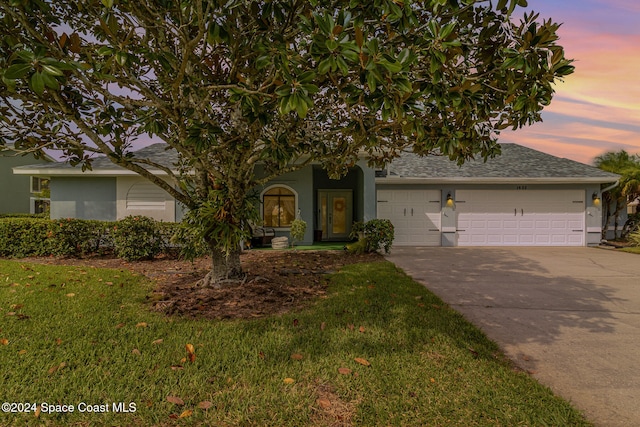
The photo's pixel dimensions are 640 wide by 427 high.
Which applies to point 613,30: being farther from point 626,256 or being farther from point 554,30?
point 626,256

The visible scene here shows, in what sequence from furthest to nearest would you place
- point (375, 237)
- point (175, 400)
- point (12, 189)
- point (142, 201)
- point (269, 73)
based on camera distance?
point (12, 189), point (142, 201), point (375, 237), point (269, 73), point (175, 400)

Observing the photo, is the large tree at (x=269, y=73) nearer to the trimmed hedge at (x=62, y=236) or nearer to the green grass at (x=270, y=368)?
the green grass at (x=270, y=368)

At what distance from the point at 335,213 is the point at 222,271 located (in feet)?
31.9

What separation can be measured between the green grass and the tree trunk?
1.24 m

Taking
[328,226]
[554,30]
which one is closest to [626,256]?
[328,226]

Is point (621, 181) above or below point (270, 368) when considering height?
above

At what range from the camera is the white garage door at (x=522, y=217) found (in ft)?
46.0

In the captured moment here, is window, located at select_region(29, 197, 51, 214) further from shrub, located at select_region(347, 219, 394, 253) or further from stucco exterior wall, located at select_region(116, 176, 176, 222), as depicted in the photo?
shrub, located at select_region(347, 219, 394, 253)

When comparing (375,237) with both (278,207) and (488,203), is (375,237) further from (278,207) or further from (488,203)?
(488,203)

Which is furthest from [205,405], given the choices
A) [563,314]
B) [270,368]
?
[563,314]

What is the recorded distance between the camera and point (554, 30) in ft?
10.2

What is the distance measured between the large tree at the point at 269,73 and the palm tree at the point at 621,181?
13392 millimetres

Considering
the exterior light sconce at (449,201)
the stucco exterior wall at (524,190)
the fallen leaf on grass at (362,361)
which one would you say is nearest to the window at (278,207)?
the stucco exterior wall at (524,190)

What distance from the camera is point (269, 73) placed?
392 centimetres
